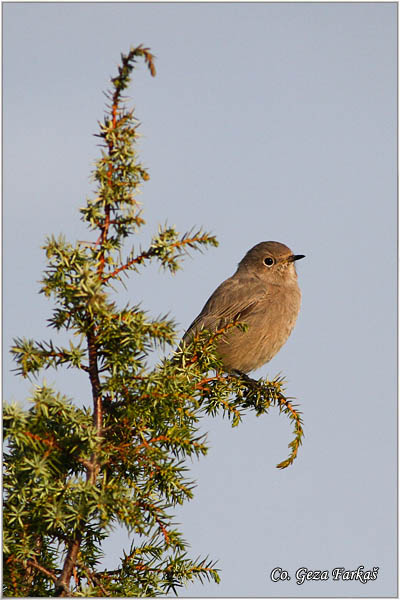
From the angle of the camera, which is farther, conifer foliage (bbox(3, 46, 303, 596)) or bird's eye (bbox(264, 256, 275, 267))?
bird's eye (bbox(264, 256, 275, 267))

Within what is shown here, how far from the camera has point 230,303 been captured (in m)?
8.86

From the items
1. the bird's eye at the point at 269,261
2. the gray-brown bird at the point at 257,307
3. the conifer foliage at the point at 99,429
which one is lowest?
the conifer foliage at the point at 99,429

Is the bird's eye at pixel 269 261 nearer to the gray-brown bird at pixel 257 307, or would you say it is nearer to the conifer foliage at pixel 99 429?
the gray-brown bird at pixel 257 307

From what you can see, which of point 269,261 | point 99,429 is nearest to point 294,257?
point 269,261

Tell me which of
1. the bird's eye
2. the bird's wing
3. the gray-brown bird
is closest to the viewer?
the gray-brown bird

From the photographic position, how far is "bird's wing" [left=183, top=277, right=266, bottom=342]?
342 inches

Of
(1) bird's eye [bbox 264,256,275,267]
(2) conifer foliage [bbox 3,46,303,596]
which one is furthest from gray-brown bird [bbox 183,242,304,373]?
(2) conifer foliage [bbox 3,46,303,596]

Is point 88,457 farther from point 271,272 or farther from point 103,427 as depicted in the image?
point 271,272

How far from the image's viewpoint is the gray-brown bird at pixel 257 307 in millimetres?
8414

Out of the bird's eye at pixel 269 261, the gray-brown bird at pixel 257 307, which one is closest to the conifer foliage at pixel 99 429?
the gray-brown bird at pixel 257 307

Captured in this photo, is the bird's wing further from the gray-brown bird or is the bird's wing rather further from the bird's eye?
the bird's eye

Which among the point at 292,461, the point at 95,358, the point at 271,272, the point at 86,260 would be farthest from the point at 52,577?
the point at 271,272

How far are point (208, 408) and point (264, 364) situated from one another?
3.76 metres

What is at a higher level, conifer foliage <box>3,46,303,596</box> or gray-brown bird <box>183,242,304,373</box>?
gray-brown bird <box>183,242,304,373</box>
